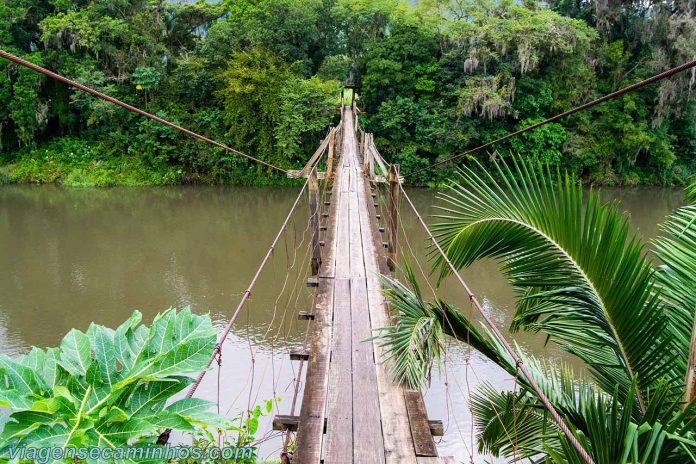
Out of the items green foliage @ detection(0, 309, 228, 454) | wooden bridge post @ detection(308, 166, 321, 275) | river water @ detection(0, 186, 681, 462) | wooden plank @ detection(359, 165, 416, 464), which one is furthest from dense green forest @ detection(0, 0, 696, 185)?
green foliage @ detection(0, 309, 228, 454)

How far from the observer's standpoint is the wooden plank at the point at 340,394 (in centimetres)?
165

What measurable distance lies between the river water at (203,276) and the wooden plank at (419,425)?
1.52 ft

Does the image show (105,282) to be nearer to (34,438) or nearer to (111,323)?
(111,323)

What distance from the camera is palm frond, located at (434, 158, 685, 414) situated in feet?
4.76

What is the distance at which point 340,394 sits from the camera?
1945 mm

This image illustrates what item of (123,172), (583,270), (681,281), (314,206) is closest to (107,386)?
(583,270)

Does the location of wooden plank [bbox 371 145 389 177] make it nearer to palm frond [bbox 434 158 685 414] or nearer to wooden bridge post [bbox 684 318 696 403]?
palm frond [bbox 434 158 685 414]

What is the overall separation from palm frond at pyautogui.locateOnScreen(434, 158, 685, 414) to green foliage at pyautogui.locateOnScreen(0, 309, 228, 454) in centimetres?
116

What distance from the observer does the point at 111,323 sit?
5910 mm

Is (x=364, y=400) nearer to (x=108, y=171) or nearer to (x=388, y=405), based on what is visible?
(x=388, y=405)

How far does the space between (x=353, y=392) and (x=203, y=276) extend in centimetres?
609

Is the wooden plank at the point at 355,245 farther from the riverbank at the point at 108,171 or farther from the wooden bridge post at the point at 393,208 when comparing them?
the riverbank at the point at 108,171

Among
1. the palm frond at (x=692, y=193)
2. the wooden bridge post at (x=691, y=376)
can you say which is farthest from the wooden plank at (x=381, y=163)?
the wooden bridge post at (x=691, y=376)

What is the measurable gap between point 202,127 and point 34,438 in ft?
48.1
